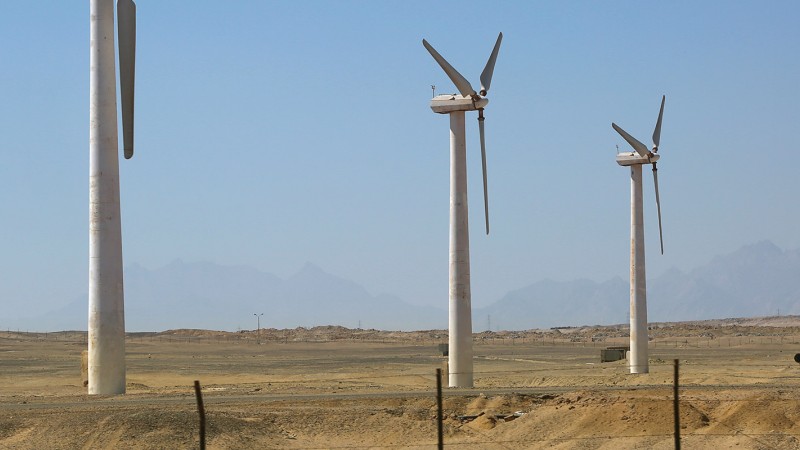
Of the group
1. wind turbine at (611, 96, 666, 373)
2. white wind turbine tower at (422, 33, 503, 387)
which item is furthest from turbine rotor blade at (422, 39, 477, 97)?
wind turbine at (611, 96, 666, 373)

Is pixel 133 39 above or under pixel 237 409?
above

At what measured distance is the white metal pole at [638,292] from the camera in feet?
215

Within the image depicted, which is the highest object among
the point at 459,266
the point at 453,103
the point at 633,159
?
the point at 453,103

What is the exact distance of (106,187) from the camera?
147 feet

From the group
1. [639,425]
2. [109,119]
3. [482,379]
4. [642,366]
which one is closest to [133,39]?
[109,119]

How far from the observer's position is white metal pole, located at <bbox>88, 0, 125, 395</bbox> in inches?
1756

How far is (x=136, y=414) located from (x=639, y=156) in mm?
39447

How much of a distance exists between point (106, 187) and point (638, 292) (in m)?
32.1

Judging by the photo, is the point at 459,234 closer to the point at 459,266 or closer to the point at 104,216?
the point at 459,266

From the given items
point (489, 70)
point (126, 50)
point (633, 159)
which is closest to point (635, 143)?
point (633, 159)

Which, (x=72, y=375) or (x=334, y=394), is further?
(x=72, y=375)

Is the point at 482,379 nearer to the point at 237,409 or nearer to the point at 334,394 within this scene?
the point at 334,394

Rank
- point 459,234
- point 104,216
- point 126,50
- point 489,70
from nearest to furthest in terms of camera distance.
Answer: point 104,216 → point 126,50 → point 459,234 → point 489,70

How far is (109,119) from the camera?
1769 inches
